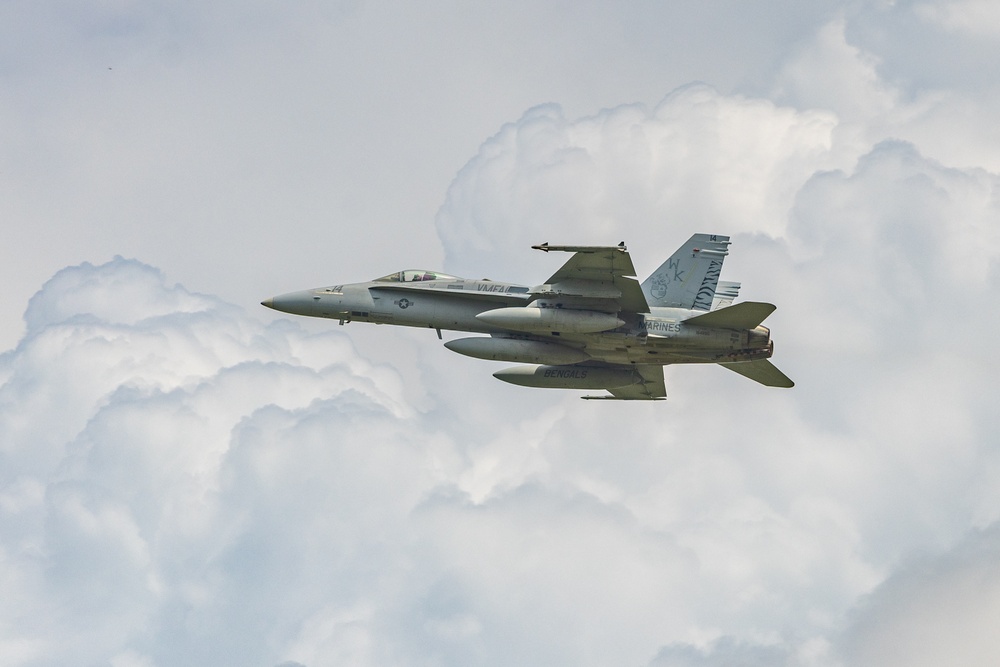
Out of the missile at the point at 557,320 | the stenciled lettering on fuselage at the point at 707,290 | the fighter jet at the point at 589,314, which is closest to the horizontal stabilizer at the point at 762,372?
the fighter jet at the point at 589,314

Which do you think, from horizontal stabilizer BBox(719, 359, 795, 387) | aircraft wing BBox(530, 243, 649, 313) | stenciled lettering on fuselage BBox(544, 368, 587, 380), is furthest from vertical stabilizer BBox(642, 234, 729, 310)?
stenciled lettering on fuselage BBox(544, 368, 587, 380)

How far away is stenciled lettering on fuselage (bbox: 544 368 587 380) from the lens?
181ft

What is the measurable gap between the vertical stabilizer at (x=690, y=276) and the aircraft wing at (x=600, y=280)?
324 centimetres

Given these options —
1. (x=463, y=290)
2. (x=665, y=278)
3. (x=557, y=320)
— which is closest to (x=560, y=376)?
(x=665, y=278)

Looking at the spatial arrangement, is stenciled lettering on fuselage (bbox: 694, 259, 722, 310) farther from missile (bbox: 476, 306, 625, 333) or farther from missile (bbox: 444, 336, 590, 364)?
missile (bbox: 476, 306, 625, 333)

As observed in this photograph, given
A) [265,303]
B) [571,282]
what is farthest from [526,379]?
[265,303]

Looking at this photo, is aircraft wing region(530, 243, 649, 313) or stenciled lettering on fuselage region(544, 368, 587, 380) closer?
aircraft wing region(530, 243, 649, 313)

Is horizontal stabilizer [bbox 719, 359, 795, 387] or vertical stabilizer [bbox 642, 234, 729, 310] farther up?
vertical stabilizer [bbox 642, 234, 729, 310]

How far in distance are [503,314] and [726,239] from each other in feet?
31.4

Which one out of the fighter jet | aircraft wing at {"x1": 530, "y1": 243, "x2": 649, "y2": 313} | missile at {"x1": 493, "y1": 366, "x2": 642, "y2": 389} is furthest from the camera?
missile at {"x1": 493, "y1": 366, "x2": 642, "y2": 389}

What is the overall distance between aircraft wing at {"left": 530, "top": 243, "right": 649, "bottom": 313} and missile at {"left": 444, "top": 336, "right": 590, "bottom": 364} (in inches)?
108

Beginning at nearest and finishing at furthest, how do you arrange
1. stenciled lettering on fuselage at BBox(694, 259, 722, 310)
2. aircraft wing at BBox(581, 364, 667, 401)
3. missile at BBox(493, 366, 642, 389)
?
stenciled lettering on fuselage at BBox(694, 259, 722, 310) < missile at BBox(493, 366, 642, 389) < aircraft wing at BBox(581, 364, 667, 401)

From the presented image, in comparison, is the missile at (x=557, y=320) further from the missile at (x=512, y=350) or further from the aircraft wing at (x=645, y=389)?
the aircraft wing at (x=645, y=389)

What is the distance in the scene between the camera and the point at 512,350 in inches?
2048
